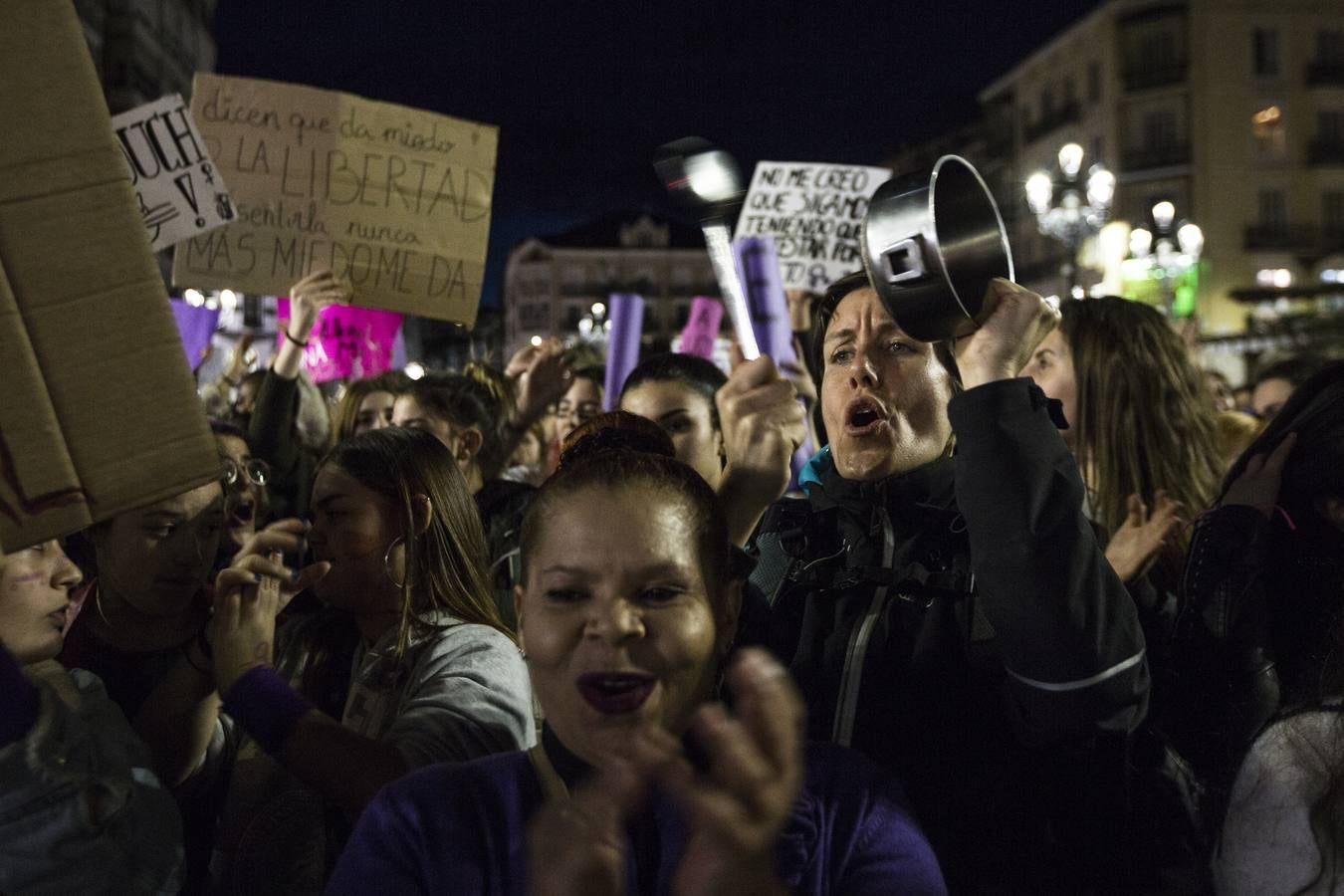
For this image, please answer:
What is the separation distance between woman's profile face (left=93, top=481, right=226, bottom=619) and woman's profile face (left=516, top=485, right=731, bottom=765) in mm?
1291

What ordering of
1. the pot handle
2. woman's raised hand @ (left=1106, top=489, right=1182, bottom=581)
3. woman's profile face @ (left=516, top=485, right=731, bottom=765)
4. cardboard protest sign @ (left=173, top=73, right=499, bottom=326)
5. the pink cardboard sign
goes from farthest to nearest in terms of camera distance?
the pink cardboard sign < cardboard protest sign @ (left=173, top=73, right=499, bottom=326) < woman's raised hand @ (left=1106, top=489, right=1182, bottom=581) < the pot handle < woman's profile face @ (left=516, top=485, right=731, bottom=765)

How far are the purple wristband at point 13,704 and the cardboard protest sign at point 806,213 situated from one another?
→ 500 centimetres

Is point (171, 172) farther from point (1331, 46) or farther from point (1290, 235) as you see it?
point (1331, 46)

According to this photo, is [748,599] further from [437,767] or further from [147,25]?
[147,25]

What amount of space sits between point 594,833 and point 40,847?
0.91 meters

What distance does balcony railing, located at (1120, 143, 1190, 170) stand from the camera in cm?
4466

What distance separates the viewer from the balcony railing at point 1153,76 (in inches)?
1766

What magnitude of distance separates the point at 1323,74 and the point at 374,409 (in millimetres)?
48397

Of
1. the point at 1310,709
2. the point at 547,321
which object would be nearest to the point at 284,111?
the point at 1310,709

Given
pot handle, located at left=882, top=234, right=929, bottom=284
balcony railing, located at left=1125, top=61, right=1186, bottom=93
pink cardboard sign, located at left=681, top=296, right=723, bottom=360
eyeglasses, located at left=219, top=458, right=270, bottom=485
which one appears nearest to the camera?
pot handle, located at left=882, top=234, right=929, bottom=284

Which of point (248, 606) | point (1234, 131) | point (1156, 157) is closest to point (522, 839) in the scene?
point (248, 606)

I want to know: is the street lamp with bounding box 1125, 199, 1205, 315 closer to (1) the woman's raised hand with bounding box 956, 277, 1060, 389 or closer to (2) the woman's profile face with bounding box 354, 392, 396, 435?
(2) the woman's profile face with bounding box 354, 392, 396, 435

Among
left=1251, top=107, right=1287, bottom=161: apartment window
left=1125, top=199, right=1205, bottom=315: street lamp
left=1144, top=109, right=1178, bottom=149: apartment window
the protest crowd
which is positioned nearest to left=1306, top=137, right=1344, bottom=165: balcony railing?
left=1251, top=107, right=1287, bottom=161: apartment window

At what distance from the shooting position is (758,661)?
1.20 metres
